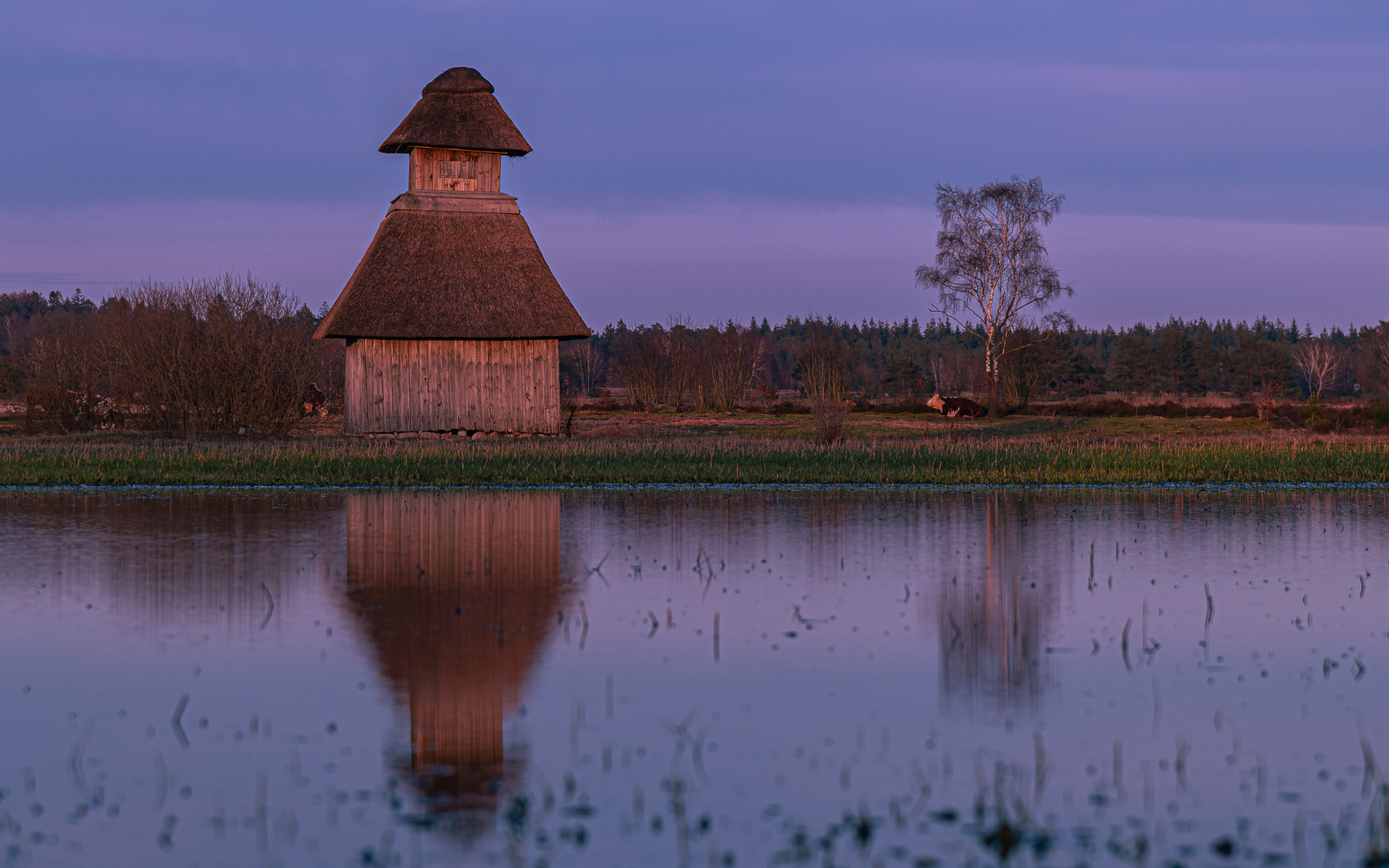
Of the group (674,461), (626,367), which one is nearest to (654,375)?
(626,367)

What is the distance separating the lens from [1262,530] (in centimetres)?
1644

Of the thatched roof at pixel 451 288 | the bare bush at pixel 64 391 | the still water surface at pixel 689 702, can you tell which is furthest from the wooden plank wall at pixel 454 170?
the still water surface at pixel 689 702

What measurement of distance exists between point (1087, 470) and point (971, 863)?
21.6 m

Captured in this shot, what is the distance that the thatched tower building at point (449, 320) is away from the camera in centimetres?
3634

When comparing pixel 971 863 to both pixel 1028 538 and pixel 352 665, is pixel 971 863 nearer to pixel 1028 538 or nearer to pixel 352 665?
pixel 352 665

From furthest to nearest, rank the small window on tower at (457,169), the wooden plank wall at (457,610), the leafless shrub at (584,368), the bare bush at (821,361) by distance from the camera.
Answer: the leafless shrub at (584,368) → the bare bush at (821,361) → the small window on tower at (457,169) → the wooden plank wall at (457,610)

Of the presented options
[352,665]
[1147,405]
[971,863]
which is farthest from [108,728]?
[1147,405]

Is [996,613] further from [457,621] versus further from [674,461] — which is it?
[674,461]

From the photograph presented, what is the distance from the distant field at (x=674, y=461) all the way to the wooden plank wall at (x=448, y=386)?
3.82 feet

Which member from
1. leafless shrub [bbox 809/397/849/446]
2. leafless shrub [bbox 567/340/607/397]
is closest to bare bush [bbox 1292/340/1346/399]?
leafless shrub [bbox 567/340/607/397]

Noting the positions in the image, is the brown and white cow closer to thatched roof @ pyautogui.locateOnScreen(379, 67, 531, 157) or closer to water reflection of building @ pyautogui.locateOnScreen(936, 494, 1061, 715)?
thatched roof @ pyautogui.locateOnScreen(379, 67, 531, 157)

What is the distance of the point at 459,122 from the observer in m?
38.9

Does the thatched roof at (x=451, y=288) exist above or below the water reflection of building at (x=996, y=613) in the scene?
above

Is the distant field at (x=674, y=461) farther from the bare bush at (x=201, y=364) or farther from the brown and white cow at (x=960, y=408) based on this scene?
the brown and white cow at (x=960, y=408)
